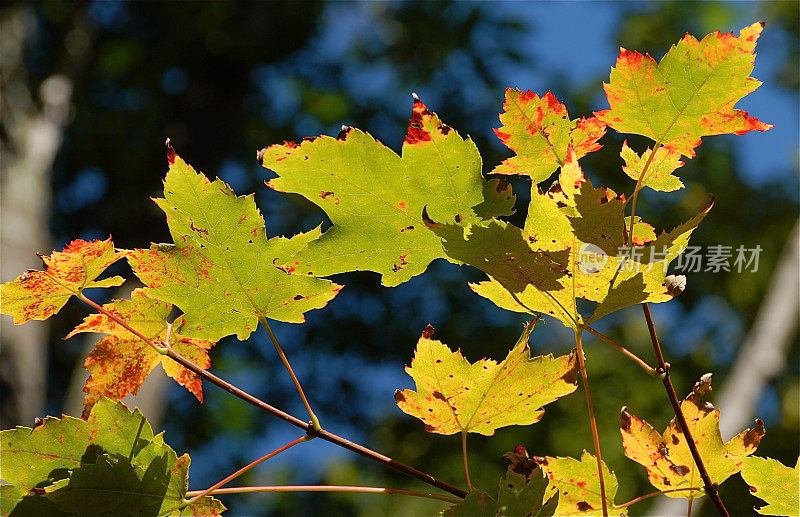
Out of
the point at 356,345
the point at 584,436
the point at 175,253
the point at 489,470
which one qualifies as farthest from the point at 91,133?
the point at 175,253

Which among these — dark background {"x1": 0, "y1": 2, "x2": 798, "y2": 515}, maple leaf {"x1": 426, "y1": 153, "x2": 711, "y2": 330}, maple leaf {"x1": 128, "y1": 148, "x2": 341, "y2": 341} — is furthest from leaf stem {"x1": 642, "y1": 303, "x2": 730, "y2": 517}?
dark background {"x1": 0, "y1": 2, "x2": 798, "y2": 515}

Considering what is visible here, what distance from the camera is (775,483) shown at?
0.45m

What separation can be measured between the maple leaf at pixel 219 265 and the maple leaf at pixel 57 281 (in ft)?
0.16

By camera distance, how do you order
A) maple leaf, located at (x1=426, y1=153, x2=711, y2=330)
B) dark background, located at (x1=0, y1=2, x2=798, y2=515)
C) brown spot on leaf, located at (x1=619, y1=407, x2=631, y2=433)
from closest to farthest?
maple leaf, located at (x1=426, y1=153, x2=711, y2=330), brown spot on leaf, located at (x1=619, y1=407, x2=631, y2=433), dark background, located at (x1=0, y1=2, x2=798, y2=515)

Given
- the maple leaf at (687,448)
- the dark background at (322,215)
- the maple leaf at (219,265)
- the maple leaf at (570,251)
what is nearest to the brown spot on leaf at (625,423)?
the maple leaf at (687,448)

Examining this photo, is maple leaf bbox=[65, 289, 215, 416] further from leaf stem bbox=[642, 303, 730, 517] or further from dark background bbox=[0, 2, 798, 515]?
dark background bbox=[0, 2, 798, 515]

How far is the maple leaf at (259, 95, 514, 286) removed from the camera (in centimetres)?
40

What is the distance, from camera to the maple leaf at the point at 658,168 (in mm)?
432

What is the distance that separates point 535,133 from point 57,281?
1.11ft

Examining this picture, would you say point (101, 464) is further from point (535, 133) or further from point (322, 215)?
point (322, 215)

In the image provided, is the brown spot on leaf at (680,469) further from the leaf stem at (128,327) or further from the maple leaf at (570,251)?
the leaf stem at (128,327)

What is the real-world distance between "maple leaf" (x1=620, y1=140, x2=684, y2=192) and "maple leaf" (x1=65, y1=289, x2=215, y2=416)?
1.05ft

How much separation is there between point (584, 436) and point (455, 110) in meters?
2.85

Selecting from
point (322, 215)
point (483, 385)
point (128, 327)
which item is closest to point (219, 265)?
point (128, 327)
